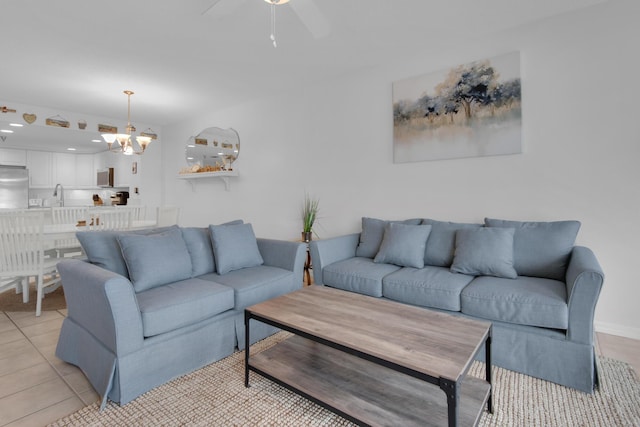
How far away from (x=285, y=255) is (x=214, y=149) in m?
3.26

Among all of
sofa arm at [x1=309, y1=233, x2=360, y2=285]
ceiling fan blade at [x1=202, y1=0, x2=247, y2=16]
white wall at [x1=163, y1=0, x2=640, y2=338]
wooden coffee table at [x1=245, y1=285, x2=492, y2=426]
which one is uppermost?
ceiling fan blade at [x1=202, y1=0, x2=247, y2=16]

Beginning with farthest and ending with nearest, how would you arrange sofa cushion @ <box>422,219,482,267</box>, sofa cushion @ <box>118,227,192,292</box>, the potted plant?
the potted plant
sofa cushion @ <box>422,219,482,267</box>
sofa cushion @ <box>118,227,192,292</box>

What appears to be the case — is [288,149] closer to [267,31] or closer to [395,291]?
[267,31]

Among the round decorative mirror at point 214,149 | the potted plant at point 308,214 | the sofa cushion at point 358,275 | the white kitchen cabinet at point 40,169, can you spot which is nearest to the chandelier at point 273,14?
the sofa cushion at point 358,275

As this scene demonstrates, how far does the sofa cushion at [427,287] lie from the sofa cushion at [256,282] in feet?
2.60

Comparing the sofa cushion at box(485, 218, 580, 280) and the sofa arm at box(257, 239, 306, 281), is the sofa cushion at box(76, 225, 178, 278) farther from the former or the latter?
the sofa cushion at box(485, 218, 580, 280)

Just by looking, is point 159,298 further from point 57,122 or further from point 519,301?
point 57,122

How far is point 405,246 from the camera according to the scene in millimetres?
2738

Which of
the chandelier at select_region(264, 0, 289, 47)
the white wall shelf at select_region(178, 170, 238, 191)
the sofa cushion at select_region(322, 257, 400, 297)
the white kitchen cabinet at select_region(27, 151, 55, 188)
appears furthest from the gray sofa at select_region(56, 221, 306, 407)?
the white kitchen cabinet at select_region(27, 151, 55, 188)

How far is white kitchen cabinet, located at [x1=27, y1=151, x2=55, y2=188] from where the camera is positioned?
673cm

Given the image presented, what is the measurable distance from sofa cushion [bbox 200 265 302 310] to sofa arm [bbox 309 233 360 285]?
21cm

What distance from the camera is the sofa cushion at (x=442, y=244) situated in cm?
268

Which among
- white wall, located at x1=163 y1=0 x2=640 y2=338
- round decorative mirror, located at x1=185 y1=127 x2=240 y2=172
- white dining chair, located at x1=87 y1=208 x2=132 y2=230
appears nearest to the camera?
white wall, located at x1=163 y1=0 x2=640 y2=338

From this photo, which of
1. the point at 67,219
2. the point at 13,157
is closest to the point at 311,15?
the point at 67,219
